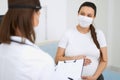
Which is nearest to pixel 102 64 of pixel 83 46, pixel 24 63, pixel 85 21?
pixel 83 46

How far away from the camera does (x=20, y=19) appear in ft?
3.18

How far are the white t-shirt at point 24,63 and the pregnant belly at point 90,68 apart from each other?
0.97 metres

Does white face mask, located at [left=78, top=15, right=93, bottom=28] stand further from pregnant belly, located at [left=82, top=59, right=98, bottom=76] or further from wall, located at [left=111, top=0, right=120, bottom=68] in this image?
wall, located at [left=111, top=0, right=120, bottom=68]

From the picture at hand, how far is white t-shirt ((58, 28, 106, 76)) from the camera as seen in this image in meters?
1.93

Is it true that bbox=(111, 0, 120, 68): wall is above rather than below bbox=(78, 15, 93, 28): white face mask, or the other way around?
below

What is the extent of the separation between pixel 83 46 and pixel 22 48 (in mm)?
1046

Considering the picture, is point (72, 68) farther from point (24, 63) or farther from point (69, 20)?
point (69, 20)

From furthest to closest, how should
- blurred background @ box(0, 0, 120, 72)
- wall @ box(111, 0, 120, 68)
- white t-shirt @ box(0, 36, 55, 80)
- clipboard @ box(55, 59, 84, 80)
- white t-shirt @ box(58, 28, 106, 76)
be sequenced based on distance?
wall @ box(111, 0, 120, 68)
blurred background @ box(0, 0, 120, 72)
white t-shirt @ box(58, 28, 106, 76)
clipboard @ box(55, 59, 84, 80)
white t-shirt @ box(0, 36, 55, 80)

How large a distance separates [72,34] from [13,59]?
3.45ft

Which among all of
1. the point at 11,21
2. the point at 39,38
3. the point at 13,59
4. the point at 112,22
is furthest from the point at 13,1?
the point at 112,22

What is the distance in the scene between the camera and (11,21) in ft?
3.25

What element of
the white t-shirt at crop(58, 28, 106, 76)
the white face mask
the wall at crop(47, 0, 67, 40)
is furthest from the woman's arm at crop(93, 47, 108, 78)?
the wall at crop(47, 0, 67, 40)

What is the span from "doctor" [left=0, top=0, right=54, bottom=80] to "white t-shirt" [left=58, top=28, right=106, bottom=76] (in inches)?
37.1

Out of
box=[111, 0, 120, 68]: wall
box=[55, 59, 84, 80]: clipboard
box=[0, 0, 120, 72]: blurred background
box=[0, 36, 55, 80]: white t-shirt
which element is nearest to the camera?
box=[0, 36, 55, 80]: white t-shirt
